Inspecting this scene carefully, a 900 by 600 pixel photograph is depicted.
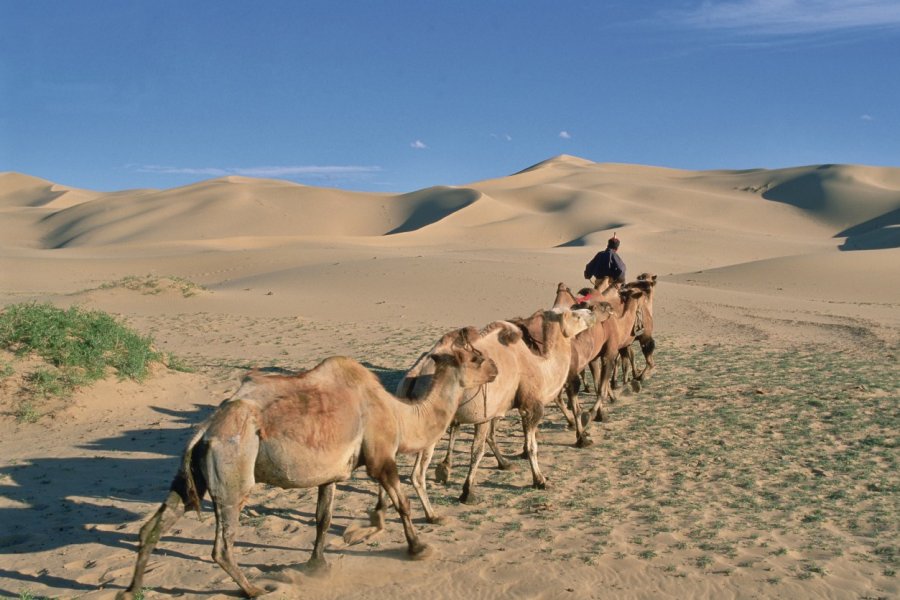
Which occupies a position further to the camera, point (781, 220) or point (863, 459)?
point (781, 220)

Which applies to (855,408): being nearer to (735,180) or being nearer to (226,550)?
(226,550)

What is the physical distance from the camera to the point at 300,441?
545 cm

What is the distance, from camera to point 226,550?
540 cm

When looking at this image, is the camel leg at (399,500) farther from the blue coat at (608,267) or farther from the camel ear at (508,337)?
the blue coat at (608,267)

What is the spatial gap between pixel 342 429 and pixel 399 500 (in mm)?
801

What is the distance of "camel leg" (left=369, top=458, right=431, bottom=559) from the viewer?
5.95 meters

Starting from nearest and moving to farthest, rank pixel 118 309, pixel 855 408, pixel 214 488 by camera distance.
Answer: pixel 214 488 < pixel 855 408 < pixel 118 309

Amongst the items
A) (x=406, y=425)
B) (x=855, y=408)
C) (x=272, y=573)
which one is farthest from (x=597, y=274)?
(x=272, y=573)

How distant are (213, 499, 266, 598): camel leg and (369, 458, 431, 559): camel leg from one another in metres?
1.08

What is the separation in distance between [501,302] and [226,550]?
1926 centimetres

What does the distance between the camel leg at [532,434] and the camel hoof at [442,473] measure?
903 mm

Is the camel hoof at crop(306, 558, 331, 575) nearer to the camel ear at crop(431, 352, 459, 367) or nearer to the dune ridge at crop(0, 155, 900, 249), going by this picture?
the camel ear at crop(431, 352, 459, 367)

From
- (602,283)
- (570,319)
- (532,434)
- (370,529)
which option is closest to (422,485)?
(370,529)

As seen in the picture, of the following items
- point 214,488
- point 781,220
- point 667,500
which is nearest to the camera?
point 214,488
